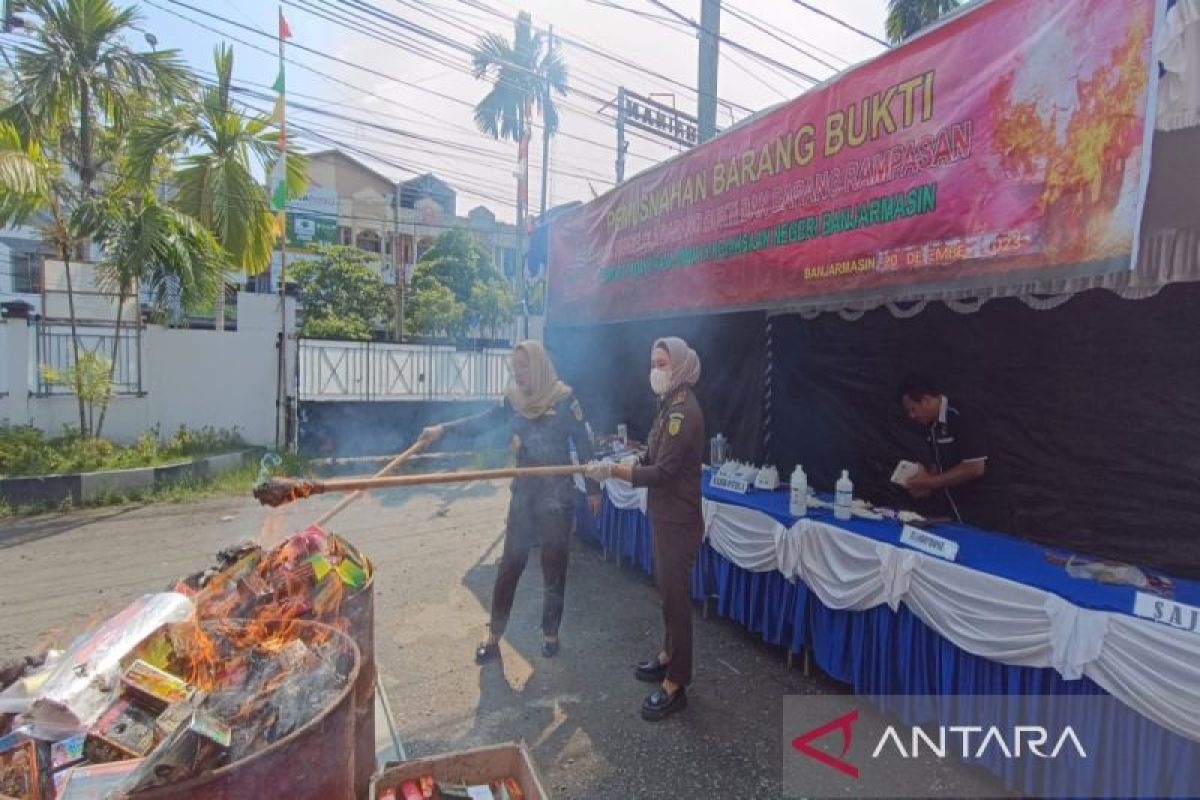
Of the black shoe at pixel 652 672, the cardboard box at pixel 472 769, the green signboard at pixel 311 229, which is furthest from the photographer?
the green signboard at pixel 311 229

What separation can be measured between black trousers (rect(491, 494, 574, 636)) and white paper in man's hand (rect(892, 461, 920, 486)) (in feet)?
7.06

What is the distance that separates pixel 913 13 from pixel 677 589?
15.9 meters

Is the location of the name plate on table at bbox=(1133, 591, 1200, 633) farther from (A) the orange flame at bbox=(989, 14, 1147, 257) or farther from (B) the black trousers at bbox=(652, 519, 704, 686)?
(B) the black trousers at bbox=(652, 519, 704, 686)

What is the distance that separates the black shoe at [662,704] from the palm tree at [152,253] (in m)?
7.79

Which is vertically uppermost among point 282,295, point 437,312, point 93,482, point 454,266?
point 454,266

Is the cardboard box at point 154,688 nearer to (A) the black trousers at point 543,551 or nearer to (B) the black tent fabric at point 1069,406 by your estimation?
(A) the black trousers at point 543,551

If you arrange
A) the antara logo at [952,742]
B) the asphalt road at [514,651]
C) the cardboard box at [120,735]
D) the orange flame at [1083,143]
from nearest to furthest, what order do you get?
the cardboard box at [120,735] < the orange flame at [1083,143] < the antara logo at [952,742] < the asphalt road at [514,651]

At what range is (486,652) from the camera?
12.5 ft

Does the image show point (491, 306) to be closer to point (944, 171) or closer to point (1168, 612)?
point (944, 171)

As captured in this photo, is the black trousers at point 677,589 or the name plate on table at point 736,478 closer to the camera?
the black trousers at point 677,589

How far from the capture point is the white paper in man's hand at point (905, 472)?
13.1ft

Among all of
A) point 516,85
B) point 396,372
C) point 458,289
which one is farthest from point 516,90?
point 396,372

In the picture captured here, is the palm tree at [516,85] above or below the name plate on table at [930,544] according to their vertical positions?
above

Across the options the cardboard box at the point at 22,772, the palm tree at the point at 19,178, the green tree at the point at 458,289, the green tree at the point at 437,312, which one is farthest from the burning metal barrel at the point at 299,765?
the green tree at the point at 458,289
